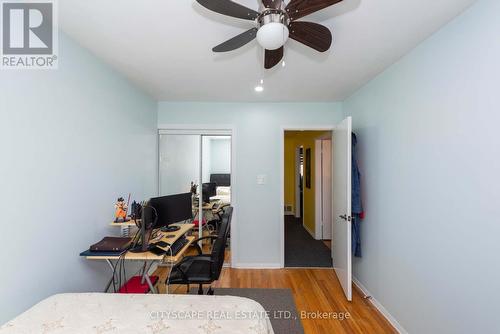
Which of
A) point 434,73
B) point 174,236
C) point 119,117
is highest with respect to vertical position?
point 434,73

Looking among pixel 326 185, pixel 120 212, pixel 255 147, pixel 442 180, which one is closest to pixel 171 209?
pixel 120 212

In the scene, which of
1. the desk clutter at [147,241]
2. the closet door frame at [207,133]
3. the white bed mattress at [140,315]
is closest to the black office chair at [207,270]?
the desk clutter at [147,241]

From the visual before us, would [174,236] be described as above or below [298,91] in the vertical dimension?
below

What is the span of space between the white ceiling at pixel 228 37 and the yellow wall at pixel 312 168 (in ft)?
7.11

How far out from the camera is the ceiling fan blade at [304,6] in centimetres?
107

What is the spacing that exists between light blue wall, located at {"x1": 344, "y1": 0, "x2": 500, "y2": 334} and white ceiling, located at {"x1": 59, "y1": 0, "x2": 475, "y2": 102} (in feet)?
0.75

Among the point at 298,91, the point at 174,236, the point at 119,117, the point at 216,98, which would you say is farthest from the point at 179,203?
the point at 298,91

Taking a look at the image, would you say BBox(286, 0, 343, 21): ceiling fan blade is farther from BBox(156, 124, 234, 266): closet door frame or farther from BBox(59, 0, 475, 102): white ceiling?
BBox(156, 124, 234, 266): closet door frame

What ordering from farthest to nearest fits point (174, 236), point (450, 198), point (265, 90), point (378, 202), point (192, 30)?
point (265, 90) → point (378, 202) → point (174, 236) → point (192, 30) → point (450, 198)

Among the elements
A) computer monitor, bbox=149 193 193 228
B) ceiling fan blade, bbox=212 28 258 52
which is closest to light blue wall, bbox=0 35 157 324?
computer monitor, bbox=149 193 193 228

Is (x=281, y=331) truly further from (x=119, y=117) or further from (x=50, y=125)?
(x=119, y=117)

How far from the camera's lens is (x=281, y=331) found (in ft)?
6.48

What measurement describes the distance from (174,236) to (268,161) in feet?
5.62

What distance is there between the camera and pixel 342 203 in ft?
8.59
